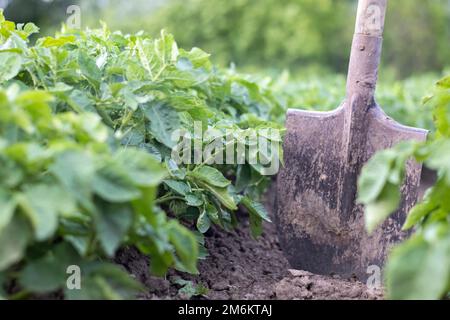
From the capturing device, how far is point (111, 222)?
1.48m

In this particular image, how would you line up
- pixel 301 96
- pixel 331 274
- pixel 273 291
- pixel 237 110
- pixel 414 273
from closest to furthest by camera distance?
1. pixel 414 273
2. pixel 273 291
3. pixel 331 274
4. pixel 237 110
5. pixel 301 96

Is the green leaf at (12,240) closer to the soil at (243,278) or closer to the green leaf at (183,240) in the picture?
the green leaf at (183,240)

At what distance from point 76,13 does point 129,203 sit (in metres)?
1.34

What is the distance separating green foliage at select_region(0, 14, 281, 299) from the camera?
143 centimetres

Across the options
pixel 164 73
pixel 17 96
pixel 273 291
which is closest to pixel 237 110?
pixel 164 73

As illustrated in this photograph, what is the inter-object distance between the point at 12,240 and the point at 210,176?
93 cm

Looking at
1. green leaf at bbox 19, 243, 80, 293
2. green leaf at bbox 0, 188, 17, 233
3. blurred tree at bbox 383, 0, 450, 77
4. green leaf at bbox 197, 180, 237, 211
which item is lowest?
green leaf at bbox 19, 243, 80, 293

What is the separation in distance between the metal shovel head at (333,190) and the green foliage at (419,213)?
23.0 inches

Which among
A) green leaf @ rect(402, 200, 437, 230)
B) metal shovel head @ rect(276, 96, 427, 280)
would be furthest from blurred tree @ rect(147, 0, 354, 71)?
green leaf @ rect(402, 200, 437, 230)

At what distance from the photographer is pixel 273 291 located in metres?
2.12

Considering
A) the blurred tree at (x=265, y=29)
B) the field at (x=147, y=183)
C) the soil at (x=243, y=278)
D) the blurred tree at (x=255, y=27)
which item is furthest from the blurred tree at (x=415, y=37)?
the soil at (x=243, y=278)

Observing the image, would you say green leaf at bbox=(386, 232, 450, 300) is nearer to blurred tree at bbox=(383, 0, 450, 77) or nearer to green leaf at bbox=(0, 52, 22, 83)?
green leaf at bbox=(0, 52, 22, 83)

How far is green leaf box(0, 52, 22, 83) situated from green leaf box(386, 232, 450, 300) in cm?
124

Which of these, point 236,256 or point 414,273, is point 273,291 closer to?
point 236,256
